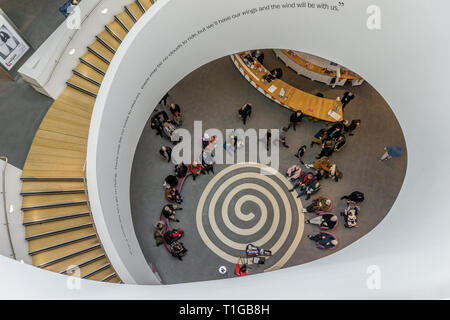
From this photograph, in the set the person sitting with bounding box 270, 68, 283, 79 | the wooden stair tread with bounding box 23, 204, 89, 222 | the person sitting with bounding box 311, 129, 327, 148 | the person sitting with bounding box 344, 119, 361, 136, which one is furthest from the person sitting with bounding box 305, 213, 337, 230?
the wooden stair tread with bounding box 23, 204, 89, 222

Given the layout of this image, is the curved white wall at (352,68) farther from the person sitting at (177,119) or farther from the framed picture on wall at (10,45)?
the framed picture on wall at (10,45)

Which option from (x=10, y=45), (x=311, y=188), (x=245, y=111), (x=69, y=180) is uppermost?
(x=10, y=45)

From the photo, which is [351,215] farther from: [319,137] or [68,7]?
[68,7]

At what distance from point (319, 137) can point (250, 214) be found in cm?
356

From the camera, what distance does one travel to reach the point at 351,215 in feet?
32.4

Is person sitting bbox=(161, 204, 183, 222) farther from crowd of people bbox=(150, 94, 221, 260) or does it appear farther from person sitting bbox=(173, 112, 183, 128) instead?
person sitting bbox=(173, 112, 183, 128)

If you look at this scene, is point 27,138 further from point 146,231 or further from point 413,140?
point 413,140

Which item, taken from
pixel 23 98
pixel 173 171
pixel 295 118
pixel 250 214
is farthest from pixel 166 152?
pixel 23 98

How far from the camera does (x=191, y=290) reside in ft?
17.9

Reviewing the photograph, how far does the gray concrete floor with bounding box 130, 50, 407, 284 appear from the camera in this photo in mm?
9812

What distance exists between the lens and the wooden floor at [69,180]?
7480 millimetres

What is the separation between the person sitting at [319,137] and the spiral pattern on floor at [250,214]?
1709mm

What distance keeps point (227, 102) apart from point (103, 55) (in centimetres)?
447

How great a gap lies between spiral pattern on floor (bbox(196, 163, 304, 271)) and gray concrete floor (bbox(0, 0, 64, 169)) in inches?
216
